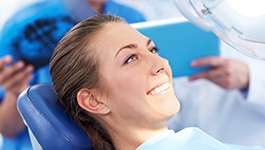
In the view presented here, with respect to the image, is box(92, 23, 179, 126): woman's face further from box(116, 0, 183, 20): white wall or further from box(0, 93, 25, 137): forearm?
box(116, 0, 183, 20): white wall

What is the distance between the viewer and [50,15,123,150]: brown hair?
104cm

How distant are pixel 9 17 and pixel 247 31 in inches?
35.9

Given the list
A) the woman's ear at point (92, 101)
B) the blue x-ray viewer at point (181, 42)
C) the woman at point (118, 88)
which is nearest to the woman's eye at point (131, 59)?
the woman at point (118, 88)

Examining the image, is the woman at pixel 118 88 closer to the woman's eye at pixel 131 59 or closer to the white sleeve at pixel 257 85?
the woman's eye at pixel 131 59

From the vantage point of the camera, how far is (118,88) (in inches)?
40.3

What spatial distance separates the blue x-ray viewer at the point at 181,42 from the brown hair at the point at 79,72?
0.34 meters

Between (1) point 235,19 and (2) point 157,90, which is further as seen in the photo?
(2) point 157,90

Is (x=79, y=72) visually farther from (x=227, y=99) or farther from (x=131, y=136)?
(x=227, y=99)

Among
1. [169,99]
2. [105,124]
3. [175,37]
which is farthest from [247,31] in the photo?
[175,37]

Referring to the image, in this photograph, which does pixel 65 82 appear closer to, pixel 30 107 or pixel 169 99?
pixel 30 107

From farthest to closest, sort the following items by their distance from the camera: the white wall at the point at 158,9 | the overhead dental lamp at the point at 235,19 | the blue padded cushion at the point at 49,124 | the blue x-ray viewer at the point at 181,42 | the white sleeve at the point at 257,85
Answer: the white wall at the point at 158,9, the white sleeve at the point at 257,85, the blue x-ray viewer at the point at 181,42, the blue padded cushion at the point at 49,124, the overhead dental lamp at the point at 235,19

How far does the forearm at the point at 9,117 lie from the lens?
144 centimetres

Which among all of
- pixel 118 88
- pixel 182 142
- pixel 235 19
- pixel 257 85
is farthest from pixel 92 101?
pixel 257 85

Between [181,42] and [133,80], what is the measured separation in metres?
0.49
